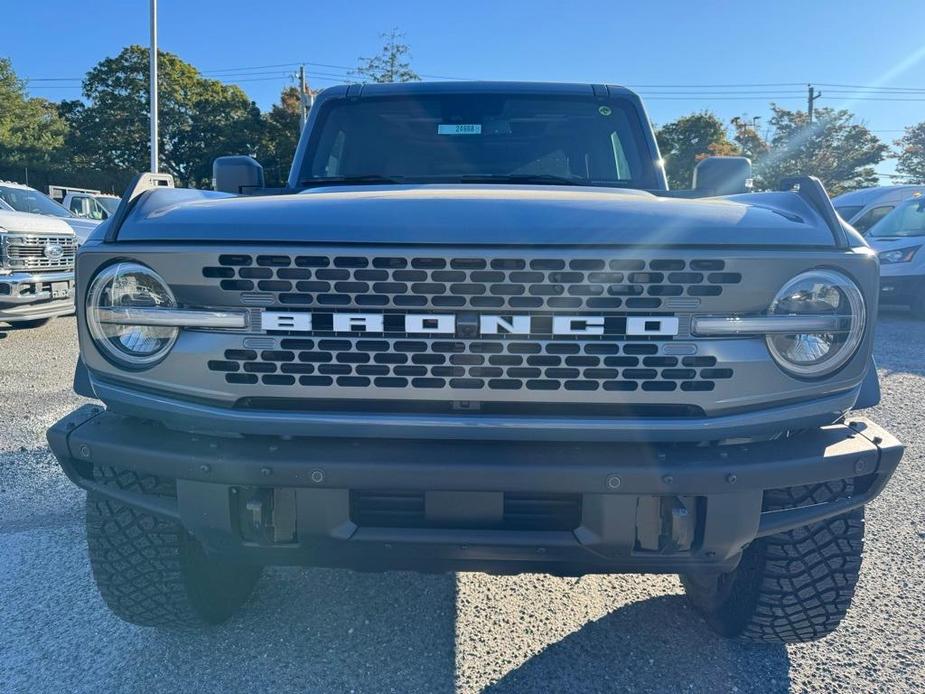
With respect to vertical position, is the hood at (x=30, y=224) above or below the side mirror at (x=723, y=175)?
below

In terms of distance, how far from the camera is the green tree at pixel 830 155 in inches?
1409

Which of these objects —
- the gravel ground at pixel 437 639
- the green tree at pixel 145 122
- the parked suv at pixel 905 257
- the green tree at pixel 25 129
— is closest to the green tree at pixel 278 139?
the green tree at pixel 145 122

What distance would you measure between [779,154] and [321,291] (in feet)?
137

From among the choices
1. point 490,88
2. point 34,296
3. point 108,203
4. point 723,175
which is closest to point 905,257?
point 723,175

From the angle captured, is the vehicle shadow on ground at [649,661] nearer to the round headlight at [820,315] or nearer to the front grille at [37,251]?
the round headlight at [820,315]

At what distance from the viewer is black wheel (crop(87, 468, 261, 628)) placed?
7.31 ft

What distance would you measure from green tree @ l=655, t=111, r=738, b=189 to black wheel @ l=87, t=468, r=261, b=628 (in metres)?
41.4

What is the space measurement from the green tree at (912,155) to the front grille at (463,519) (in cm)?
4694

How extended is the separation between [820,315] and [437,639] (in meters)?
1.70

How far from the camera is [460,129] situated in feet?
11.2

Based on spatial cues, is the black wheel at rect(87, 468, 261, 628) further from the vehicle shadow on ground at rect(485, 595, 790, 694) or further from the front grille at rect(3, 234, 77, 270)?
the front grille at rect(3, 234, 77, 270)

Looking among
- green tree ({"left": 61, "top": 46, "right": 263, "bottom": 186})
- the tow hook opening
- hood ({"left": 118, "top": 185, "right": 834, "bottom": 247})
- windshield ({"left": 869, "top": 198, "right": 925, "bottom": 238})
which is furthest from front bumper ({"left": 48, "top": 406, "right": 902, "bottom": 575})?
green tree ({"left": 61, "top": 46, "right": 263, "bottom": 186})

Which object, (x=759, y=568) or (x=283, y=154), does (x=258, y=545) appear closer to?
(x=759, y=568)

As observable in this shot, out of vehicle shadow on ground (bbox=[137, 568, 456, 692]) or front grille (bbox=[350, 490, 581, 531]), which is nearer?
front grille (bbox=[350, 490, 581, 531])
